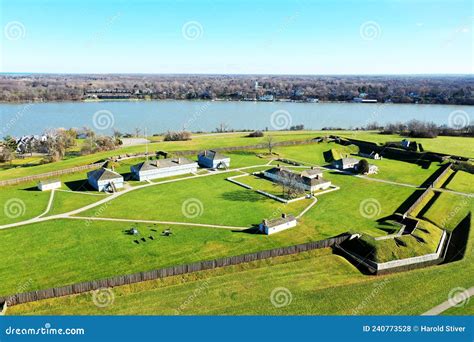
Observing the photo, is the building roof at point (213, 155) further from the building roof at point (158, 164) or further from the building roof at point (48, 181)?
the building roof at point (48, 181)

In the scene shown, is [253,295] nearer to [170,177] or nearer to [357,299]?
[357,299]

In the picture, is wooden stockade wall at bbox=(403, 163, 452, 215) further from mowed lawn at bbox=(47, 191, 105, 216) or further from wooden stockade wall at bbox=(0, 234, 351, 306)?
mowed lawn at bbox=(47, 191, 105, 216)

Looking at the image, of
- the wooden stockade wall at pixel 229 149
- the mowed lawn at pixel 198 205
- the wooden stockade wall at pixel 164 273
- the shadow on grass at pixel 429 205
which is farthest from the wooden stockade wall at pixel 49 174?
the shadow on grass at pixel 429 205

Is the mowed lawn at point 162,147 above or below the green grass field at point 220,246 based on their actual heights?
above

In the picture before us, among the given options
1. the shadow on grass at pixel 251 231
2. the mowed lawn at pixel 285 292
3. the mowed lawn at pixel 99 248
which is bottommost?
the mowed lawn at pixel 285 292

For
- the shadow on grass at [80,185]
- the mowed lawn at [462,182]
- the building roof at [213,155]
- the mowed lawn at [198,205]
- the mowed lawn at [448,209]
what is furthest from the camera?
the building roof at [213,155]

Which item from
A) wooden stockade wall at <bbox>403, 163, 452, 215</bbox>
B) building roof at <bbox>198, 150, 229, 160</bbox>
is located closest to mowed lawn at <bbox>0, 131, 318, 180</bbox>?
building roof at <bbox>198, 150, 229, 160</bbox>

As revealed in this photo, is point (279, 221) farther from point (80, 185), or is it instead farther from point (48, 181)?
point (48, 181)
